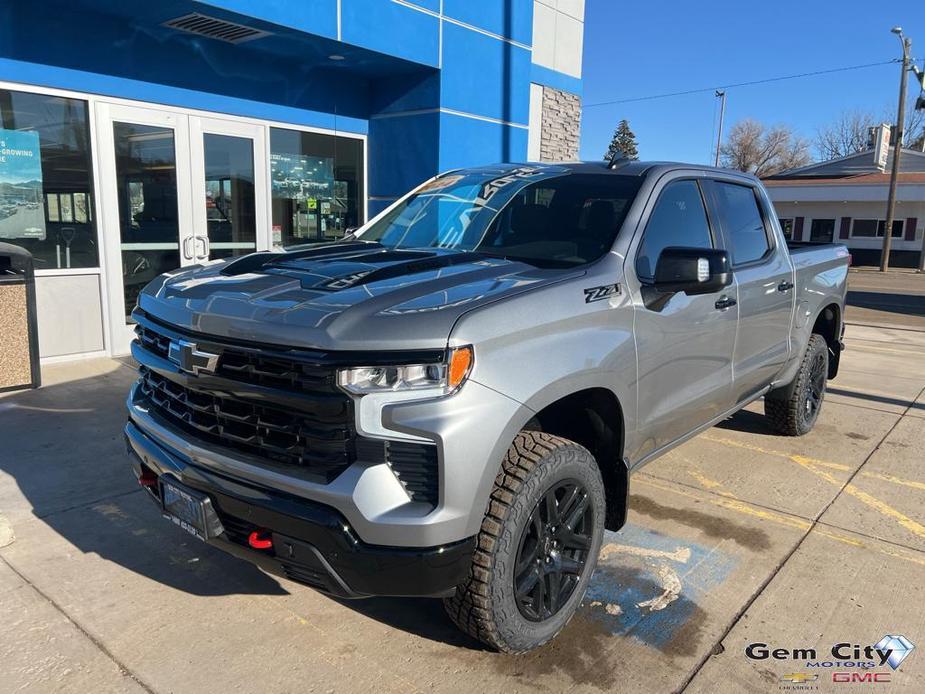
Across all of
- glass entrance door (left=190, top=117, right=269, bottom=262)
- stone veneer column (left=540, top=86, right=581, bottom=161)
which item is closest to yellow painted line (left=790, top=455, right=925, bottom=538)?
glass entrance door (left=190, top=117, right=269, bottom=262)

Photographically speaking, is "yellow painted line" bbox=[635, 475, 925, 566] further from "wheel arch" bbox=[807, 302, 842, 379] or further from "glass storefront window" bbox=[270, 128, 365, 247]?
"glass storefront window" bbox=[270, 128, 365, 247]

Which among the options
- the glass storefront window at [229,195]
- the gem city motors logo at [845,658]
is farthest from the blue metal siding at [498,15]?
the gem city motors logo at [845,658]

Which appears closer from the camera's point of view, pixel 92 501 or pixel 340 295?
pixel 340 295

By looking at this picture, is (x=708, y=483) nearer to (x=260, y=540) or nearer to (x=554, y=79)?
(x=260, y=540)

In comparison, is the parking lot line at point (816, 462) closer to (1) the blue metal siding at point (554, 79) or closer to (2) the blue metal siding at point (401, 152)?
(2) the blue metal siding at point (401, 152)

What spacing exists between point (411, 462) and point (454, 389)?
10.6 inches

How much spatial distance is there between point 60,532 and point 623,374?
3018mm

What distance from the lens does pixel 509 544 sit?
2.56 metres

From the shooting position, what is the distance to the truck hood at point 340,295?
237 cm

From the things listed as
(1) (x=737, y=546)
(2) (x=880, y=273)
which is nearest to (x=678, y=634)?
(1) (x=737, y=546)

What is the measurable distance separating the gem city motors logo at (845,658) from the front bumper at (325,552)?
54.4 inches

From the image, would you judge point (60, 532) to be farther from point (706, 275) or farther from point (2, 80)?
point (2, 80)

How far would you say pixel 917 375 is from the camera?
842 cm

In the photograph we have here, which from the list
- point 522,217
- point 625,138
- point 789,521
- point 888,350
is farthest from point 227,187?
point 625,138
